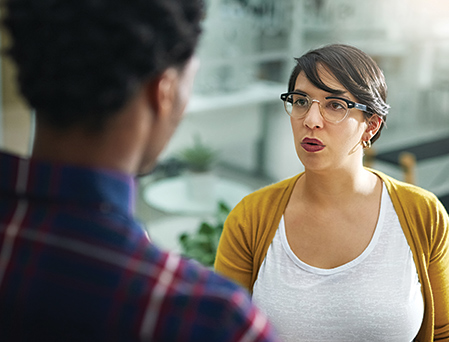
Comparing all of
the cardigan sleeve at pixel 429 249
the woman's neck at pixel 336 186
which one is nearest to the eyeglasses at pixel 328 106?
the woman's neck at pixel 336 186

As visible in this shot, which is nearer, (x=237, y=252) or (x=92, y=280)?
(x=92, y=280)

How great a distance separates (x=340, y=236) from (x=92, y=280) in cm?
86

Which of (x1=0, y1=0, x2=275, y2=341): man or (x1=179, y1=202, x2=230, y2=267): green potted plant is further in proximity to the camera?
(x1=179, y1=202, x2=230, y2=267): green potted plant

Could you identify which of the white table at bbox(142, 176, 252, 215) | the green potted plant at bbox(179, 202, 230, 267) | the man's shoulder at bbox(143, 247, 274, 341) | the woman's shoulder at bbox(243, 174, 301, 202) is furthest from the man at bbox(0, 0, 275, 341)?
the white table at bbox(142, 176, 252, 215)

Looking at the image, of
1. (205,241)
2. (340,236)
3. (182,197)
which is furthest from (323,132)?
(182,197)

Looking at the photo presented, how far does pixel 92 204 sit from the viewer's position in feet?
1.63

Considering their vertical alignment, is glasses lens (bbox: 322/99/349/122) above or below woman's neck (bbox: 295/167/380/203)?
above

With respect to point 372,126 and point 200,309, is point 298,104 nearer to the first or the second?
point 372,126

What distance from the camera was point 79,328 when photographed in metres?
0.47

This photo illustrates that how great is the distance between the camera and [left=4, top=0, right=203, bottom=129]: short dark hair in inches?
18.8

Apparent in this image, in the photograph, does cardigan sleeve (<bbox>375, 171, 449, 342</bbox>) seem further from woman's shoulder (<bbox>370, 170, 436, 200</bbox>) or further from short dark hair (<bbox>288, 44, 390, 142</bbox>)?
short dark hair (<bbox>288, 44, 390, 142</bbox>)

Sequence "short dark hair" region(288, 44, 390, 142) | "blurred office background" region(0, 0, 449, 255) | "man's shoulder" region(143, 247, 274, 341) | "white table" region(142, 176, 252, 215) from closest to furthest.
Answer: "man's shoulder" region(143, 247, 274, 341)
"short dark hair" region(288, 44, 390, 142)
"white table" region(142, 176, 252, 215)
"blurred office background" region(0, 0, 449, 255)

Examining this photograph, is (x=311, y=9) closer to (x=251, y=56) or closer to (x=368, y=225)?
(x=251, y=56)

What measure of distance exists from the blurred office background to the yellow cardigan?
153 centimetres
